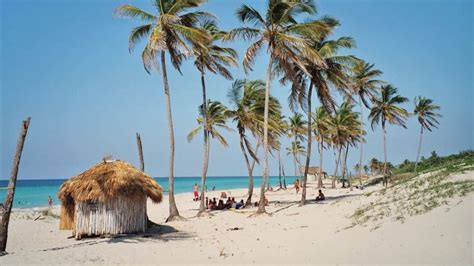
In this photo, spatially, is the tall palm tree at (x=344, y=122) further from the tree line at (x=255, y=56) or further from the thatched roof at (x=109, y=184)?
the thatched roof at (x=109, y=184)

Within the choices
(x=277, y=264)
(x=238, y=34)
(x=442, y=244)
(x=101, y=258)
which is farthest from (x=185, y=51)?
(x=442, y=244)

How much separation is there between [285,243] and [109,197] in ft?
21.4

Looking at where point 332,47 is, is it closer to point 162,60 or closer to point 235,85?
point 235,85

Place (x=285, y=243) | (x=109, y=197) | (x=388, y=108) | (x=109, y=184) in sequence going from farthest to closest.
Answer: (x=388, y=108)
(x=109, y=197)
(x=109, y=184)
(x=285, y=243)

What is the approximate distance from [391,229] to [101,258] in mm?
7762

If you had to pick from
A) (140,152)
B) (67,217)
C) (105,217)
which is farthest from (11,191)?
(140,152)

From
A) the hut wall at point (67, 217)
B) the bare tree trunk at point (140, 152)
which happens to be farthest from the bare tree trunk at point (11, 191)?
the bare tree trunk at point (140, 152)

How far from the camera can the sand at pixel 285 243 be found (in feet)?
27.6

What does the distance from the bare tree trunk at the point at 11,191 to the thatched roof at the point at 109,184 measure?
2545 millimetres

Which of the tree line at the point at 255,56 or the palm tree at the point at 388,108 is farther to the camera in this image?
the palm tree at the point at 388,108

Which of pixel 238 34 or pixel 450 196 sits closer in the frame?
pixel 450 196

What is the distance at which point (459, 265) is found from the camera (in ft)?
23.5

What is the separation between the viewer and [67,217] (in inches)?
649

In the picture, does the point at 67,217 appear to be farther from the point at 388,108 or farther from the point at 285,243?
the point at 388,108
